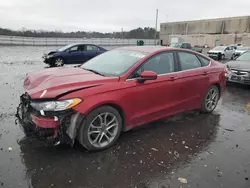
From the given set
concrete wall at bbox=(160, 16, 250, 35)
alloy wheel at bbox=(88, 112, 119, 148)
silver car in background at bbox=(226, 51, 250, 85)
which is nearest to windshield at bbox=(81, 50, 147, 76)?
alloy wheel at bbox=(88, 112, 119, 148)

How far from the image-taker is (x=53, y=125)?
3152 millimetres

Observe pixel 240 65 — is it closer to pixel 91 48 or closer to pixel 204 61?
pixel 204 61

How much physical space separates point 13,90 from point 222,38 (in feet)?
164

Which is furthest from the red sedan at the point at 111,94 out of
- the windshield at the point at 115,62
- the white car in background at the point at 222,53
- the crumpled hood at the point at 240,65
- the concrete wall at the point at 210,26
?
the concrete wall at the point at 210,26

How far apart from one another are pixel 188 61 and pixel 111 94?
224cm

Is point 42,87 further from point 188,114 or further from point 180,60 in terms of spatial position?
point 188,114

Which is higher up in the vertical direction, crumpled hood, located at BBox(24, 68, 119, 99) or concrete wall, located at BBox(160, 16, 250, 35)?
concrete wall, located at BBox(160, 16, 250, 35)

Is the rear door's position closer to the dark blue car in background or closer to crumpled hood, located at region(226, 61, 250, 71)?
crumpled hood, located at region(226, 61, 250, 71)

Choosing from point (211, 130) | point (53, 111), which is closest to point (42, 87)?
point (53, 111)

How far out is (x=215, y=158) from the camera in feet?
11.6

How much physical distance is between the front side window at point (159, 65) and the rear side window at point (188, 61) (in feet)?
0.94

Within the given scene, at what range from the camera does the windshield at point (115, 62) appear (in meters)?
4.03

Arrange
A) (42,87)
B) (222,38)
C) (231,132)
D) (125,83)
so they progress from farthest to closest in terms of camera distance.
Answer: (222,38) < (231,132) < (125,83) < (42,87)

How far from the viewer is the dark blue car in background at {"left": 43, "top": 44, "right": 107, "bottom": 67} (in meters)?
13.2
